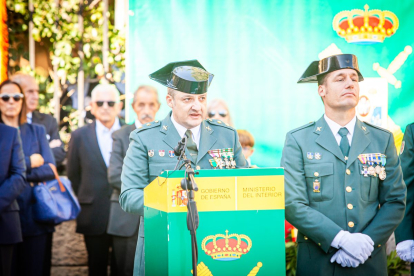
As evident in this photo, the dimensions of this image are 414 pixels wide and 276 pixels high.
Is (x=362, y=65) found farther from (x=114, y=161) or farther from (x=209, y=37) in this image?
(x=114, y=161)

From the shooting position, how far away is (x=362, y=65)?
5.07 metres

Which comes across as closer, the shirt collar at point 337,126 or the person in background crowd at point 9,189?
the shirt collar at point 337,126

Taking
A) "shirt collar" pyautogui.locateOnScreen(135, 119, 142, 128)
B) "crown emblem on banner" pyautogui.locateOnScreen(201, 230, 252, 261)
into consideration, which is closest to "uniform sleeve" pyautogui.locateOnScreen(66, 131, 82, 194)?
"shirt collar" pyautogui.locateOnScreen(135, 119, 142, 128)

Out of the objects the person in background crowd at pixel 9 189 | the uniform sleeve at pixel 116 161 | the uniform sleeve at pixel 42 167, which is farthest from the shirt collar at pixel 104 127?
the person in background crowd at pixel 9 189

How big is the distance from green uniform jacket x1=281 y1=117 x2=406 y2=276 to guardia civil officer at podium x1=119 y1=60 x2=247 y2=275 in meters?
0.37

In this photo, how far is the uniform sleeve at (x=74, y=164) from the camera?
18.0 feet

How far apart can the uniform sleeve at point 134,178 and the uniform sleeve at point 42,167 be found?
194 cm

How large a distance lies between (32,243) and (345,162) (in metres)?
2.94

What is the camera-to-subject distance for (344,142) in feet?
10.5

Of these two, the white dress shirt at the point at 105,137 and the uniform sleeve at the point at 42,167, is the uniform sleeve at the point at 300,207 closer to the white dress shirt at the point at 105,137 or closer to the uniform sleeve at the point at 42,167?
the uniform sleeve at the point at 42,167

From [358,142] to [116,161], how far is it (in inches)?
99.4

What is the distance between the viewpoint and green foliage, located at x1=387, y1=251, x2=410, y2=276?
4.91 meters

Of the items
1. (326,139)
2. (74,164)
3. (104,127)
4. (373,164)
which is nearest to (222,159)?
(326,139)

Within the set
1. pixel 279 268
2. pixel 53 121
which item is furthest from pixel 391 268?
pixel 53 121
